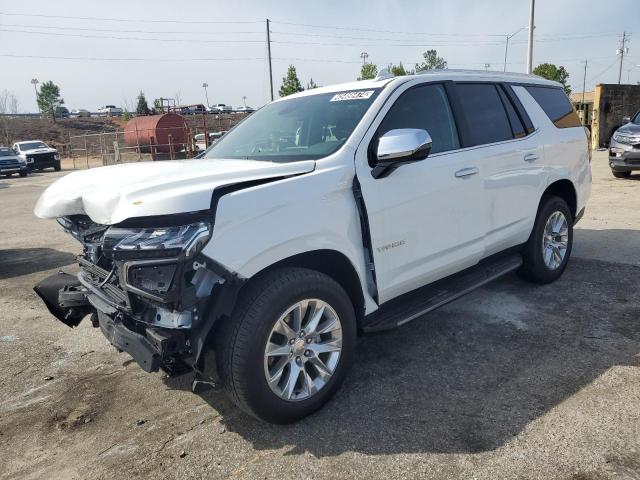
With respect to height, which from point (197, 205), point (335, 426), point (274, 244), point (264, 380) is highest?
point (197, 205)

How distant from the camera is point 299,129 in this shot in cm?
363

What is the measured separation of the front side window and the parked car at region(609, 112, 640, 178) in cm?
978

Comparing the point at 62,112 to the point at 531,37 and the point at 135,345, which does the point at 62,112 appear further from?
the point at 135,345

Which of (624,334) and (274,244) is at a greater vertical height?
(274,244)

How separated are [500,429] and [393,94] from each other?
7.05 feet

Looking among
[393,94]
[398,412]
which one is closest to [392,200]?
[393,94]

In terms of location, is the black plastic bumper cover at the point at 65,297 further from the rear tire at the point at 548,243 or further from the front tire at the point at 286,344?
the rear tire at the point at 548,243

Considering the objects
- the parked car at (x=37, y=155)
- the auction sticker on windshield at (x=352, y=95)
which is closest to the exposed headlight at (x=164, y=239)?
the auction sticker on windshield at (x=352, y=95)

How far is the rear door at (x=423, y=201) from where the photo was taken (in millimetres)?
3158

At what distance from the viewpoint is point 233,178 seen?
2666 mm

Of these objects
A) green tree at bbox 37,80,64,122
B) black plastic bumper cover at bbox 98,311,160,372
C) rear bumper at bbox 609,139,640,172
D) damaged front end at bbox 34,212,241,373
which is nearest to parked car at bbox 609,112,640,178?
rear bumper at bbox 609,139,640,172

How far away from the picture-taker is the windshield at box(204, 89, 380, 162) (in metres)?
3.28

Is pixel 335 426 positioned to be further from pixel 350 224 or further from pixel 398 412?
pixel 350 224

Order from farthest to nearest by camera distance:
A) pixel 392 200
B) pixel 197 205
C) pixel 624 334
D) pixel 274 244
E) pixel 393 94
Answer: pixel 624 334 → pixel 393 94 → pixel 392 200 → pixel 274 244 → pixel 197 205
